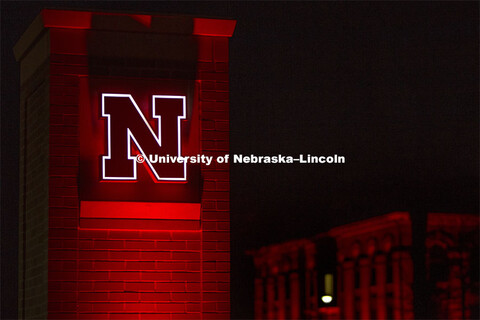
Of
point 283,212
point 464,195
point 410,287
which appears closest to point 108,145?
point 464,195

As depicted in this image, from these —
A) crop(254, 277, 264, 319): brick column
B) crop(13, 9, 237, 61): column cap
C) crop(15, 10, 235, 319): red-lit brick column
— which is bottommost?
crop(254, 277, 264, 319): brick column

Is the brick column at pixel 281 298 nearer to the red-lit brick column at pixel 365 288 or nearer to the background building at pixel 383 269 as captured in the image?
the background building at pixel 383 269

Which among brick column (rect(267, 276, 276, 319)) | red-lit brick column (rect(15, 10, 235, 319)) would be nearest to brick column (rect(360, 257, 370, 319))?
brick column (rect(267, 276, 276, 319))

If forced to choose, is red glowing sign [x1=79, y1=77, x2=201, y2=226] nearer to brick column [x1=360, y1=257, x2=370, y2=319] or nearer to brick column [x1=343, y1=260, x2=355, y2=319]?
brick column [x1=360, y1=257, x2=370, y2=319]

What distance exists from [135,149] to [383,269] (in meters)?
20.8

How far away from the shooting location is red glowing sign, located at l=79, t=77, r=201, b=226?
5.57 meters

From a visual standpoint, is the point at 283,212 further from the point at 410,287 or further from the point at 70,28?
the point at 70,28

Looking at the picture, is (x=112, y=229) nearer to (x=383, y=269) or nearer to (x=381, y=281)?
(x=383, y=269)

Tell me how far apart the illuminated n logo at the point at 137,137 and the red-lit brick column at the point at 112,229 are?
0.20 meters

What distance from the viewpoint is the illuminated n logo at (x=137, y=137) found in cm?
557

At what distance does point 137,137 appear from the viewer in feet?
18.4

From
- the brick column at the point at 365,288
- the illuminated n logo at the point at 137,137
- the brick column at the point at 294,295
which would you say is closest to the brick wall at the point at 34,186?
the illuminated n logo at the point at 137,137

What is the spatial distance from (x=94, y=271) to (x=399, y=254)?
18663 millimetres

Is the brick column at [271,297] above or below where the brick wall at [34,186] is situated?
below
